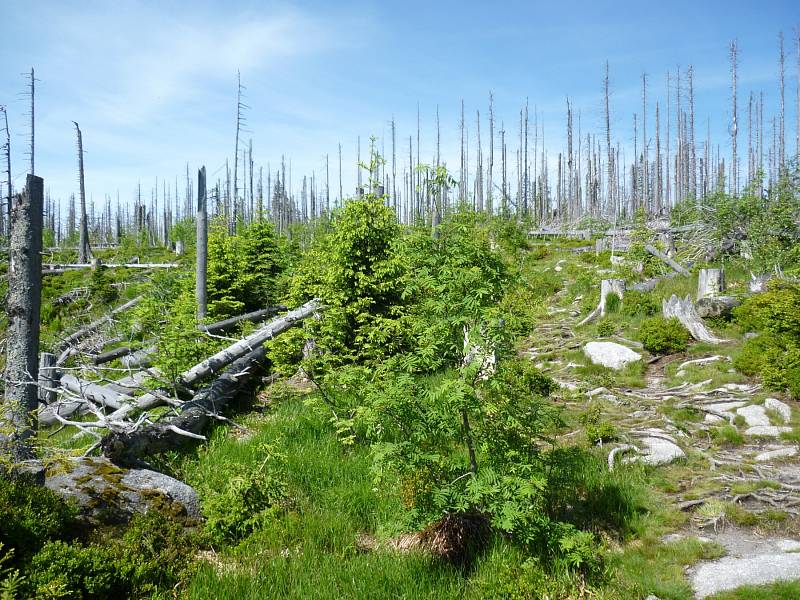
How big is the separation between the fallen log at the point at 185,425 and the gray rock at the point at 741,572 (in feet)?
20.9

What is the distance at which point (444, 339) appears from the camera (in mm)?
5160

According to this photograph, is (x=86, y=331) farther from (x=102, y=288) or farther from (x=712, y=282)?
(x=712, y=282)

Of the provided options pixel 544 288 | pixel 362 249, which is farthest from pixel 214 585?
pixel 544 288

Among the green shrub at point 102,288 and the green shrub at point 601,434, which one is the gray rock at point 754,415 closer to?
the green shrub at point 601,434

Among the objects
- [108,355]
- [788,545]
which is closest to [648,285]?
[788,545]

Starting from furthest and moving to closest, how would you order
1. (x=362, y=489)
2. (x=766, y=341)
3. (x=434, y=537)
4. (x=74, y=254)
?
1. (x=74, y=254)
2. (x=766, y=341)
3. (x=362, y=489)
4. (x=434, y=537)

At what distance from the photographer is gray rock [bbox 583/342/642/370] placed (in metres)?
10.9

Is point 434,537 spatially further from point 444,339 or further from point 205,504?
point 205,504

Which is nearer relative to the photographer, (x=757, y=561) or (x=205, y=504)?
(x=757, y=561)

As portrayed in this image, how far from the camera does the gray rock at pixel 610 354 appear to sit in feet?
35.8

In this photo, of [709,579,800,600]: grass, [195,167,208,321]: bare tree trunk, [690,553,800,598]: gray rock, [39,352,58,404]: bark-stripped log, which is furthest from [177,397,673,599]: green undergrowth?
[195,167,208,321]: bare tree trunk

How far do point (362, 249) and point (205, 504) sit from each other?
609 cm

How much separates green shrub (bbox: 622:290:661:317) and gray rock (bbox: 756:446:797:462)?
21.6 ft

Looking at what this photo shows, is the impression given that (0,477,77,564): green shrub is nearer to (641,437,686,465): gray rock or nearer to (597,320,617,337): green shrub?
(641,437,686,465): gray rock
